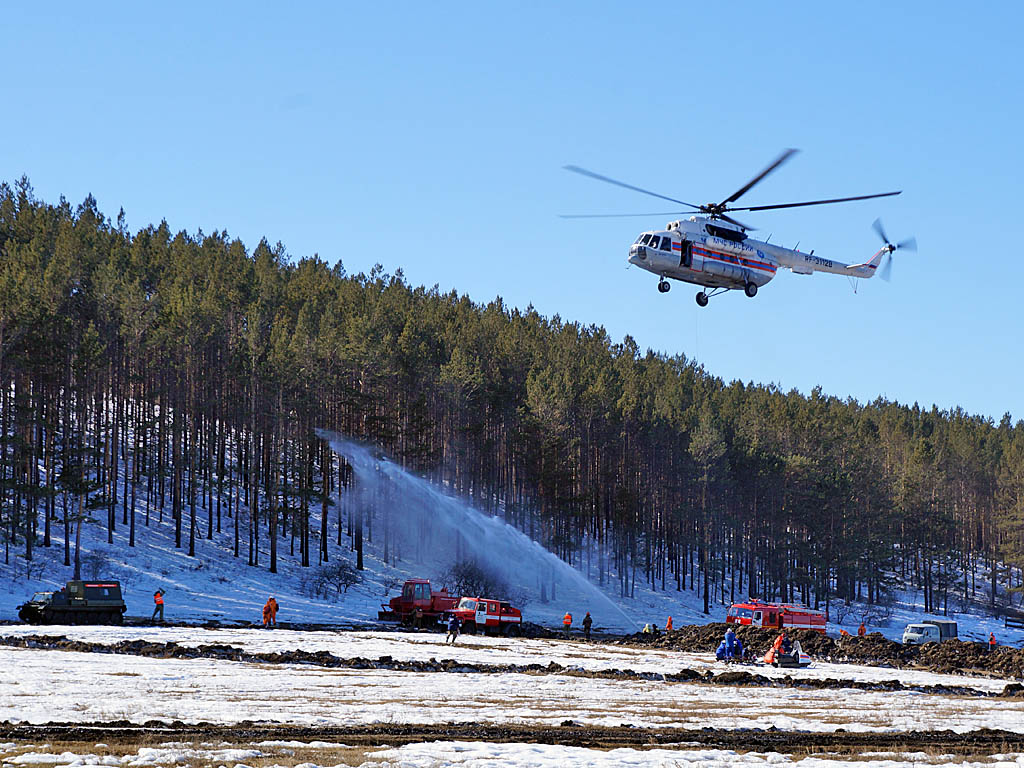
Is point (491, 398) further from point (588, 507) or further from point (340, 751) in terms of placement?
point (340, 751)

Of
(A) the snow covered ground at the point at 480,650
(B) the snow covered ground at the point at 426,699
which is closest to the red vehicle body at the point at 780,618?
(A) the snow covered ground at the point at 480,650

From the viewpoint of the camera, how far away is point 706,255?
47.5 metres

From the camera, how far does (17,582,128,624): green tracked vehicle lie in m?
51.6

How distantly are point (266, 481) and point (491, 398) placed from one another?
2264 centimetres

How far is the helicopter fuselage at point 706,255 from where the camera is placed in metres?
46.8

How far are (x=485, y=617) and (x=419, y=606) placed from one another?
529cm

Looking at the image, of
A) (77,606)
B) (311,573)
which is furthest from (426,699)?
(311,573)

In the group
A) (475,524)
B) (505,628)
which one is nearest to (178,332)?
(475,524)

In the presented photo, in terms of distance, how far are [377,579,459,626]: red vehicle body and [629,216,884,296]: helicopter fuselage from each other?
22.2 m

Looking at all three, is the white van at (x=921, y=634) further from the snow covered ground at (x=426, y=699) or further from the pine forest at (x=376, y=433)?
the pine forest at (x=376, y=433)

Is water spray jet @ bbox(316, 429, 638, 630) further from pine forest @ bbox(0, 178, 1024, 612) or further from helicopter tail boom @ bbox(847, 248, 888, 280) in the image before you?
helicopter tail boom @ bbox(847, 248, 888, 280)

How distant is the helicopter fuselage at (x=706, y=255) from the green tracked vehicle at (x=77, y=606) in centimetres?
2881

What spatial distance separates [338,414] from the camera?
9012 centimetres

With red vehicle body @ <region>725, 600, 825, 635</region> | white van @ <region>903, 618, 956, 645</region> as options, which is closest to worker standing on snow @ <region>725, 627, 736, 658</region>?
red vehicle body @ <region>725, 600, 825, 635</region>
